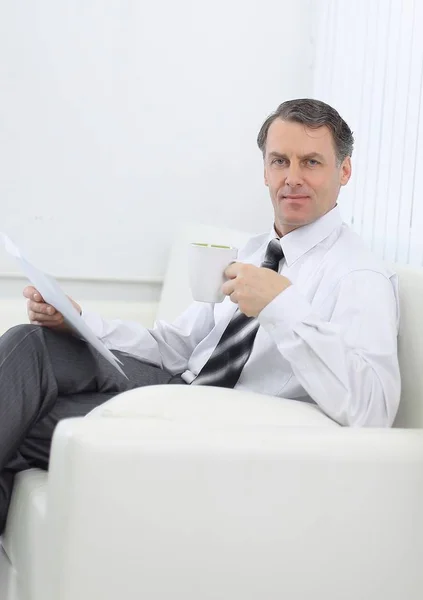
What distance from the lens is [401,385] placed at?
162 cm

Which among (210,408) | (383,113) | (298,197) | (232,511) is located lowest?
(232,511)

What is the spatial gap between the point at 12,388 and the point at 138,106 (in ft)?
5.26

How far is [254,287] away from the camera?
59.1 inches

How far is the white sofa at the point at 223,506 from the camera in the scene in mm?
1222

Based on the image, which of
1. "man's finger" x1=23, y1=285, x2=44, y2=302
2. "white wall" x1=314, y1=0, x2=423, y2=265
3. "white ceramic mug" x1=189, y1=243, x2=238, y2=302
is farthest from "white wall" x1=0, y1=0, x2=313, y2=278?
"white ceramic mug" x1=189, y1=243, x2=238, y2=302

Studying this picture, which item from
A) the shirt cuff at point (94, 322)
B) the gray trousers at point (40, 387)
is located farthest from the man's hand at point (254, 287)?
the shirt cuff at point (94, 322)

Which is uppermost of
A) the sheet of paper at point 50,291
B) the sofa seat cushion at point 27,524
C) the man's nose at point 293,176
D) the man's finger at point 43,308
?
the man's nose at point 293,176

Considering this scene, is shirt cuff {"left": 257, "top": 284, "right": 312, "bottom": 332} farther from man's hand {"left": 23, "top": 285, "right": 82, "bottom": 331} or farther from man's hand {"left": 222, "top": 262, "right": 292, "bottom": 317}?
man's hand {"left": 23, "top": 285, "right": 82, "bottom": 331}

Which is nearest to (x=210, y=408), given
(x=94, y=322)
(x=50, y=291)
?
(x=50, y=291)

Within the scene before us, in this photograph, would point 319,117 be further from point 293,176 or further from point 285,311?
point 285,311

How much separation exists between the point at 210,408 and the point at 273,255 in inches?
21.7

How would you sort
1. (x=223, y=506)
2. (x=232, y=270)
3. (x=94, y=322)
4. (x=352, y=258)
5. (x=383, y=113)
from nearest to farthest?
(x=223, y=506)
(x=232, y=270)
(x=352, y=258)
(x=94, y=322)
(x=383, y=113)

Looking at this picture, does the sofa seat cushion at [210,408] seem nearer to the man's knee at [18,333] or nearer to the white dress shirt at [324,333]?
the white dress shirt at [324,333]

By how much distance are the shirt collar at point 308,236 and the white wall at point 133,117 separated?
4.16 ft
